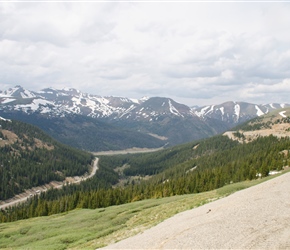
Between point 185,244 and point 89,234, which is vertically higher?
point 185,244

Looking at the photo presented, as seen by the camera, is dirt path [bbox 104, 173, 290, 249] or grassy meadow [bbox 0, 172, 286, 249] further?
grassy meadow [bbox 0, 172, 286, 249]

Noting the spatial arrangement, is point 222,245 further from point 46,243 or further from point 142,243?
point 46,243

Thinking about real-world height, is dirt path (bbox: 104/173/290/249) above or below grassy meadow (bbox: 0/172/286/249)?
above

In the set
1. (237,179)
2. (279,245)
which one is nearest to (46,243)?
(279,245)

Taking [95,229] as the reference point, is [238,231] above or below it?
above

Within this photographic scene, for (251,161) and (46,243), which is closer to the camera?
(46,243)

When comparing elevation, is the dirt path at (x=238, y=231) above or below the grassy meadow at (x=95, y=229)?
above

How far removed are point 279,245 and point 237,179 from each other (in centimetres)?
8969

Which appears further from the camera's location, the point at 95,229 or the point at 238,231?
the point at 95,229

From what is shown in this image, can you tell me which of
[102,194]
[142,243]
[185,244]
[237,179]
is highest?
[185,244]

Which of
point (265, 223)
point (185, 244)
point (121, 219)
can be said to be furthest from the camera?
point (121, 219)

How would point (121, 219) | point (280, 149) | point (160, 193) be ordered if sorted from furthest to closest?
point (280, 149) → point (160, 193) → point (121, 219)

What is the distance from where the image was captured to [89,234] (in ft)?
144

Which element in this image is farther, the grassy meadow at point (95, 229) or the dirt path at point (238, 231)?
the grassy meadow at point (95, 229)
